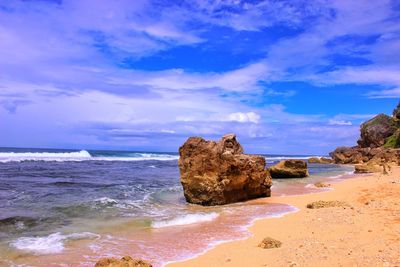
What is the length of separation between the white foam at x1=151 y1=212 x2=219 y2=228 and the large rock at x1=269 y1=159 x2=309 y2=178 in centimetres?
1734

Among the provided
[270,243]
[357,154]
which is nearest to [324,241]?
[270,243]

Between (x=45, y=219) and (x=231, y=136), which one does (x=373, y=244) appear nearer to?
(x=45, y=219)

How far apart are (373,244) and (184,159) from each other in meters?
10.1

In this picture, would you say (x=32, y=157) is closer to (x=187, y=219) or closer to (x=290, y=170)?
(x=290, y=170)

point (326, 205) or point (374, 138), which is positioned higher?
point (374, 138)

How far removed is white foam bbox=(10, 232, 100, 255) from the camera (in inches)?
336

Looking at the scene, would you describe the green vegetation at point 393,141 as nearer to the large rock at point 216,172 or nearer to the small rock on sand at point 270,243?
the large rock at point 216,172

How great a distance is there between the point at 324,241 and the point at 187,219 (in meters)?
4.98

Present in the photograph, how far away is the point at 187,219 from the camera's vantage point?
1230 cm

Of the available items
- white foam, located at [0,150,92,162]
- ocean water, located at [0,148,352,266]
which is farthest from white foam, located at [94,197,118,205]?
white foam, located at [0,150,92,162]

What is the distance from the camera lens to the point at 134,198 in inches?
674

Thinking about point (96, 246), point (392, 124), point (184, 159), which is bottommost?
point (96, 246)

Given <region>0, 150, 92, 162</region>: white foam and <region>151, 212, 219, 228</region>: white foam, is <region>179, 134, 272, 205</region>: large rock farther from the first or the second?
<region>0, 150, 92, 162</region>: white foam

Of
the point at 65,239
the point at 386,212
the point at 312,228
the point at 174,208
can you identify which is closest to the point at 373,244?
the point at 312,228
